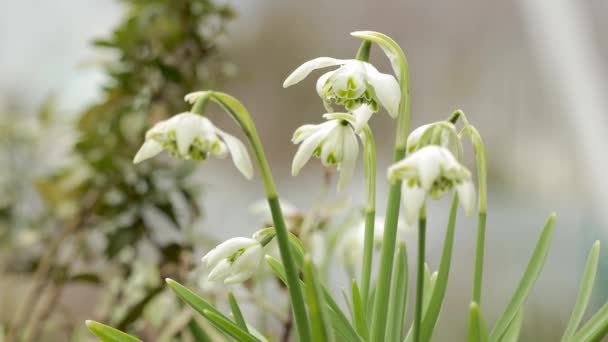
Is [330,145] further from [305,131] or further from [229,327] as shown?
[229,327]

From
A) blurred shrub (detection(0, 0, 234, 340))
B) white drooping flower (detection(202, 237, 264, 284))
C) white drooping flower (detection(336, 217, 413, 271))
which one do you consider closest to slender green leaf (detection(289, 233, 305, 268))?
white drooping flower (detection(202, 237, 264, 284))

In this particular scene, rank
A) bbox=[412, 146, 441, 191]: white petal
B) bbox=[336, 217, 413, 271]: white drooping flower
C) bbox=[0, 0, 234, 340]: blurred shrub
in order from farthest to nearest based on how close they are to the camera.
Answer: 1. bbox=[0, 0, 234, 340]: blurred shrub
2. bbox=[336, 217, 413, 271]: white drooping flower
3. bbox=[412, 146, 441, 191]: white petal

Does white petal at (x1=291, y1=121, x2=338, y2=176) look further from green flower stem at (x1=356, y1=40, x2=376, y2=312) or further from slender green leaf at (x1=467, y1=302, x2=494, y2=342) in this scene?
slender green leaf at (x1=467, y1=302, x2=494, y2=342)

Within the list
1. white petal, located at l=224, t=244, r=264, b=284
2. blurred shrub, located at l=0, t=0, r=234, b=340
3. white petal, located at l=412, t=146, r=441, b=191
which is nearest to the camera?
white petal, located at l=412, t=146, r=441, b=191

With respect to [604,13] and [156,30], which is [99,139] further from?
[604,13]

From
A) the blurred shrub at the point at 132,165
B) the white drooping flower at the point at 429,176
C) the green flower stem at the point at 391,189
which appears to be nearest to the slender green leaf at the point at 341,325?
the green flower stem at the point at 391,189

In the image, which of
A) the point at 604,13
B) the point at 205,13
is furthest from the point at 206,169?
the point at 604,13

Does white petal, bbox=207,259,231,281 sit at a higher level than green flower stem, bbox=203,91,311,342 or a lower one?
lower
